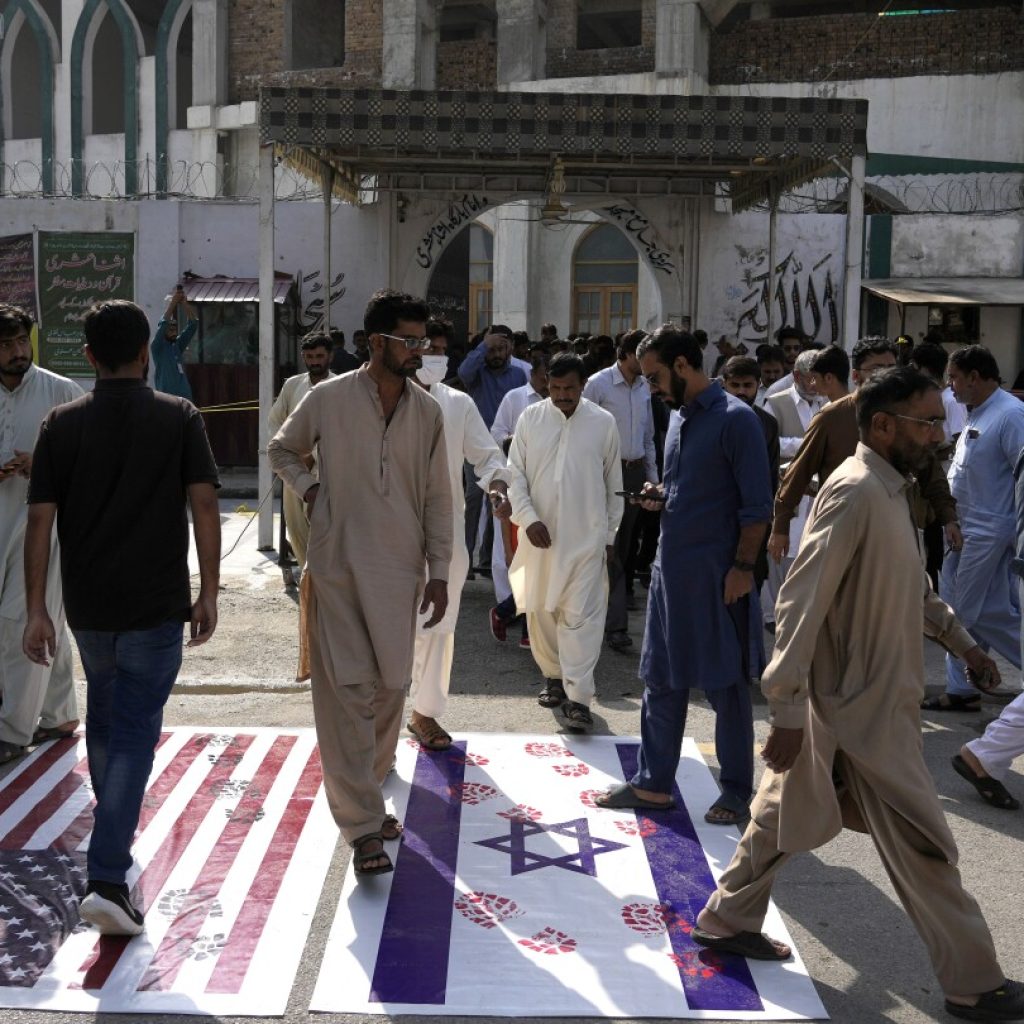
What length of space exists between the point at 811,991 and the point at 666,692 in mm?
1428

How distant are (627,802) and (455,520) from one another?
1349 mm

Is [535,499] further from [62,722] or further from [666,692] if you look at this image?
[62,722]

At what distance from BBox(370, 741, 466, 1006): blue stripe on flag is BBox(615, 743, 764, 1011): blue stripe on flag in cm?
67

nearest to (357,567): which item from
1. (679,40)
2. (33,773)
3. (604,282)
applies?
(33,773)

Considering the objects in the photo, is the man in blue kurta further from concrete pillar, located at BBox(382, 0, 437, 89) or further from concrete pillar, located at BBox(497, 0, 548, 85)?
Answer: concrete pillar, located at BBox(382, 0, 437, 89)

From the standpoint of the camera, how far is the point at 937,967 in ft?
10.8

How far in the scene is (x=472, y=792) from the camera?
5078mm

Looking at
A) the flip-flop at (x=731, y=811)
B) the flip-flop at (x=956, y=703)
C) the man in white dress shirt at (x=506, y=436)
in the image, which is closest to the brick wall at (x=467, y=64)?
the man in white dress shirt at (x=506, y=436)

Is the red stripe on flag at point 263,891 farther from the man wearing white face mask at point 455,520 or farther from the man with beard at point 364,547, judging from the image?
the man wearing white face mask at point 455,520

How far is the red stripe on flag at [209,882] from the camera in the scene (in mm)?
3576

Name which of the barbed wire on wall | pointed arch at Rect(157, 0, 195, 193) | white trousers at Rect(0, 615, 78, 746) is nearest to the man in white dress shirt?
white trousers at Rect(0, 615, 78, 746)

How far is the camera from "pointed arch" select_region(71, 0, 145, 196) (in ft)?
86.8

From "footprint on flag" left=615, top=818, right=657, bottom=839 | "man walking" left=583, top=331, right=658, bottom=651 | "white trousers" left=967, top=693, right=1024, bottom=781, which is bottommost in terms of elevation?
"footprint on flag" left=615, top=818, right=657, bottom=839

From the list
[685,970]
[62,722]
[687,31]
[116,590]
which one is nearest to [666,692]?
[685,970]
